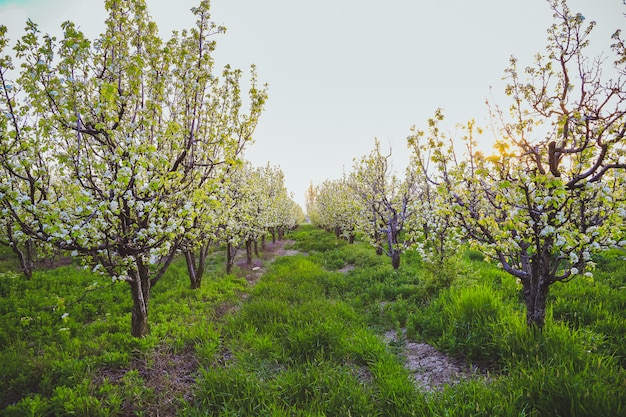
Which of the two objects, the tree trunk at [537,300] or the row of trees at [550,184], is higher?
the row of trees at [550,184]

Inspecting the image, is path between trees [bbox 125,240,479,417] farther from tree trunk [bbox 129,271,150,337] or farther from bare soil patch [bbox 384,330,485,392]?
tree trunk [bbox 129,271,150,337]

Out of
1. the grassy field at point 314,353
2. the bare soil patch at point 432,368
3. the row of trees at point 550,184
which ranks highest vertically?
the row of trees at point 550,184

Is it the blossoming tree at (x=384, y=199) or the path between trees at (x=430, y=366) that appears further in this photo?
the blossoming tree at (x=384, y=199)

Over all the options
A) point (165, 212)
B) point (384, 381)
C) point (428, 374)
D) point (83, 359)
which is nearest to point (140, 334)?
point (83, 359)

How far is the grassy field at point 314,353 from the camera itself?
4617mm

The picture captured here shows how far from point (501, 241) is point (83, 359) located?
9843 millimetres

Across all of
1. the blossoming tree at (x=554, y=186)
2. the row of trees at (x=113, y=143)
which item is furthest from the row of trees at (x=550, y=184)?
the row of trees at (x=113, y=143)

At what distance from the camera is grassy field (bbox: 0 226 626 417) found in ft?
15.1

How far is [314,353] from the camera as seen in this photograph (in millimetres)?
6770

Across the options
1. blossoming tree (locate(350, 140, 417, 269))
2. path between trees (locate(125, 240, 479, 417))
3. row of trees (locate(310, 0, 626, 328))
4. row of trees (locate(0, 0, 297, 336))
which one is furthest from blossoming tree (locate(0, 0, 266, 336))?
blossoming tree (locate(350, 140, 417, 269))

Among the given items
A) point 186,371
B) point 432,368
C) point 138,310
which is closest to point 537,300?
point 432,368

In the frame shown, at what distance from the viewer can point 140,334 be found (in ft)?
24.3

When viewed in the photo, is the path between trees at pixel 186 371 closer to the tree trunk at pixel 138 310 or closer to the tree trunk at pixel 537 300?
the tree trunk at pixel 138 310

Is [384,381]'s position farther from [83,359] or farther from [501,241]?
[83,359]
